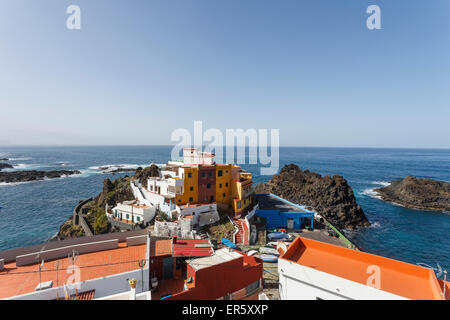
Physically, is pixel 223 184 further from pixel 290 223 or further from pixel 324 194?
pixel 324 194

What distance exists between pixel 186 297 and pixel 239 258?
3790 millimetres

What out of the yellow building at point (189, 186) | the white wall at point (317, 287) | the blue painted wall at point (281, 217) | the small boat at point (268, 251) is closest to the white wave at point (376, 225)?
the blue painted wall at point (281, 217)

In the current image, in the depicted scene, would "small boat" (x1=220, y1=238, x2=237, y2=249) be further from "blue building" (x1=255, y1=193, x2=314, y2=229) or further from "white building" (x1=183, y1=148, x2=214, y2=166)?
"white building" (x1=183, y1=148, x2=214, y2=166)

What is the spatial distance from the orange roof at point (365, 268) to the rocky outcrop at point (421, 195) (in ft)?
183

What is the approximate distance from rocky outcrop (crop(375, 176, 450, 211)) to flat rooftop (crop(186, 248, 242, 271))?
192ft

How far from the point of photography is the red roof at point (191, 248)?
55.9ft

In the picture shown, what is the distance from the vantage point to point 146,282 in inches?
549

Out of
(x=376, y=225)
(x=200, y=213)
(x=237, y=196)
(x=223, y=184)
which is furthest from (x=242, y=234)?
(x=376, y=225)

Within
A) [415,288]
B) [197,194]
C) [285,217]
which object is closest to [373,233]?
[285,217]

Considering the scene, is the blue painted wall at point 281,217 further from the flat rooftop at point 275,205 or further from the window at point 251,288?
the window at point 251,288
